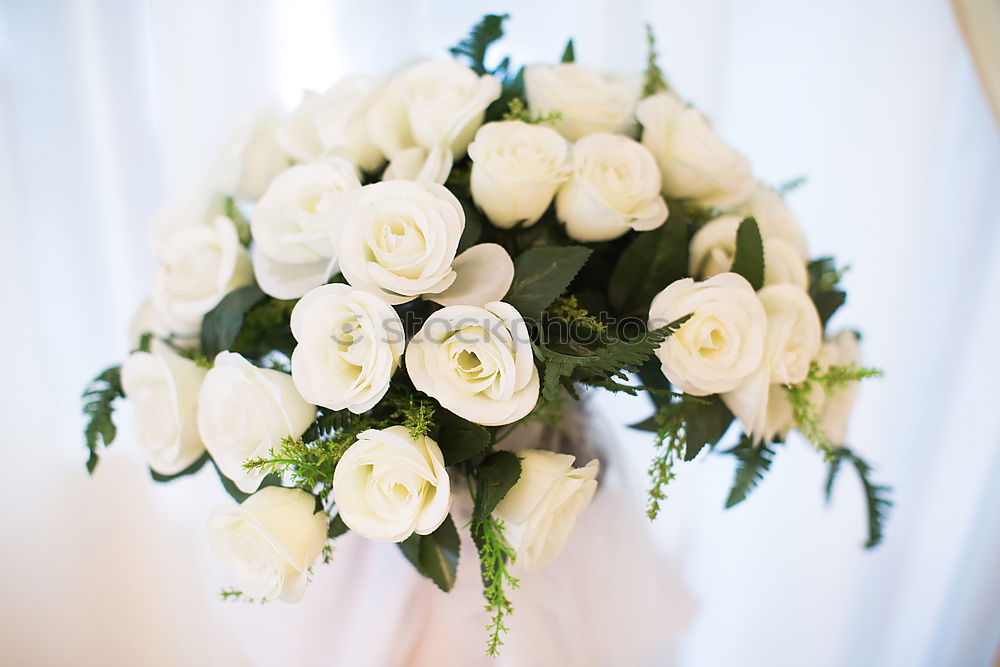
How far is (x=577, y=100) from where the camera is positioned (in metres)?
0.55

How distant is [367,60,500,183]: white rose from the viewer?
507 mm

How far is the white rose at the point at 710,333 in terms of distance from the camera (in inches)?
17.6

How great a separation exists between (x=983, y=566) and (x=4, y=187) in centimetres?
172

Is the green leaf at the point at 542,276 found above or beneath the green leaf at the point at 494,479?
above

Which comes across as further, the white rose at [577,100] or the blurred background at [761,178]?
the blurred background at [761,178]

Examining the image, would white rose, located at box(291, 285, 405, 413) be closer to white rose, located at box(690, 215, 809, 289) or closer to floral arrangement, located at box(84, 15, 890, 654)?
Answer: floral arrangement, located at box(84, 15, 890, 654)

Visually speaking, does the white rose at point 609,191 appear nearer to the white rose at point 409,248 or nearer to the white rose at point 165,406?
the white rose at point 409,248

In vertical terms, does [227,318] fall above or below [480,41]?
below

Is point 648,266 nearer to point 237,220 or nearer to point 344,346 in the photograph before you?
point 344,346

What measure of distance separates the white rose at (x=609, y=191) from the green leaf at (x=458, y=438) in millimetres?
205

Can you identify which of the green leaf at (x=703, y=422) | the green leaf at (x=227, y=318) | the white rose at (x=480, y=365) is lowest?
the green leaf at (x=703, y=422)

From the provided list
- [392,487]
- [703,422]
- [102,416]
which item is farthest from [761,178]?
[102,416]

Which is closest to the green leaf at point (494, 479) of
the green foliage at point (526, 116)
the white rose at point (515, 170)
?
the white rose at point (515, 170)

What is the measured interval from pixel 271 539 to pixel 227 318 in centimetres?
23
